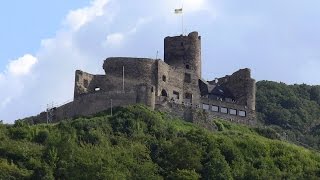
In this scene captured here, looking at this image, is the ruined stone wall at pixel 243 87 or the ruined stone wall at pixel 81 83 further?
the ruined stone wall at pixel 243 87

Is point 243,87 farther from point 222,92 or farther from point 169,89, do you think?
A: point 169,89

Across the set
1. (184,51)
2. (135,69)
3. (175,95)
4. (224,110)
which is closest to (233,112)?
(224,110)

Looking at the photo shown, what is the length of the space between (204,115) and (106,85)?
803 centimetres

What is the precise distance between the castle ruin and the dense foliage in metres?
18.8

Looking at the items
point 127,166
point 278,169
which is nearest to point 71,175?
point 127,166

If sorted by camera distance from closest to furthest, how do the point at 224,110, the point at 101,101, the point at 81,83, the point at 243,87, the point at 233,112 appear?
the point at 101,101 < the point at 81,83 < the point at 224,110 < the point at 233,112 < the point at 243,87

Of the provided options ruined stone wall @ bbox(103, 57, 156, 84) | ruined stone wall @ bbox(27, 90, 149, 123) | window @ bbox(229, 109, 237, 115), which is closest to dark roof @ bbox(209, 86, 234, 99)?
window @ bbox(229, 109, 237, 115)

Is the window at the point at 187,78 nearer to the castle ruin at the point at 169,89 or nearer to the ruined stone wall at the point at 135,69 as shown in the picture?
the castle ruin at the point at 169,89

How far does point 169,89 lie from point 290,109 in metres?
37.4

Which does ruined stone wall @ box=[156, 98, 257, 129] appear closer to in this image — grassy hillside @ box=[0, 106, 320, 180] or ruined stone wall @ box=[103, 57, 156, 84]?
grassy hillside @ box=[0, 106, 320, 180]

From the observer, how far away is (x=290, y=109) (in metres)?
120

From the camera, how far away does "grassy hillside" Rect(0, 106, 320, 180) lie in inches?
2891

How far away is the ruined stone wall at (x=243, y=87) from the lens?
89.6m

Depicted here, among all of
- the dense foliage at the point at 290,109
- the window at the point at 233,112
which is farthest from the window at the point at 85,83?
the dense foliage at the point at 290,109
